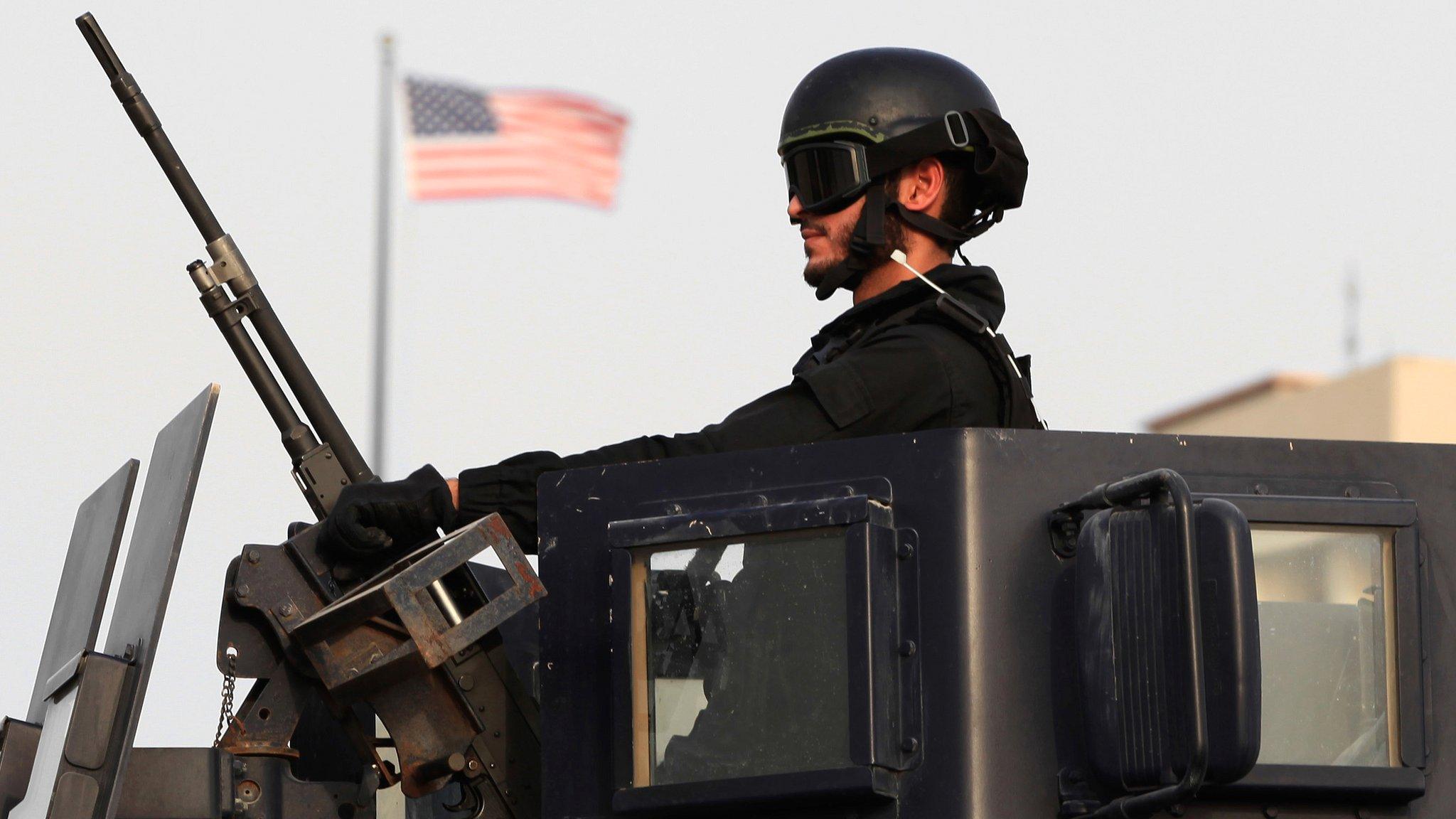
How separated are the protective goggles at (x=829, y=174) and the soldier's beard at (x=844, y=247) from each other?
0.05 metres

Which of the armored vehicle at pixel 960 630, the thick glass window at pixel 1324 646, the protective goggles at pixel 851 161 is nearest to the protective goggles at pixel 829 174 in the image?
the protective goggles at pixel 851 161

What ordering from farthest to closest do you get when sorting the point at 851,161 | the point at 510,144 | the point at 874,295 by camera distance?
the point at 510,144 < the point at 874,295 < the point at 851,161

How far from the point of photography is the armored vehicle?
9.76ft

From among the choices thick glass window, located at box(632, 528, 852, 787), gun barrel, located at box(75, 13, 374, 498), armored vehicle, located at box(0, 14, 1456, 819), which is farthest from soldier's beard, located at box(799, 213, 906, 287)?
thick glass window, located at box(632, 528, 852, 787)

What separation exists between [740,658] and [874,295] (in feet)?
4.71

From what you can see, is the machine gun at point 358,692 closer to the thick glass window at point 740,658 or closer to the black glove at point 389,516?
the black glove at point 389,516

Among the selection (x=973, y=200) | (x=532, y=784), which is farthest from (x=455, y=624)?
(x=973, y=200)

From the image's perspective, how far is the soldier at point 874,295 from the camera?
3785 mm

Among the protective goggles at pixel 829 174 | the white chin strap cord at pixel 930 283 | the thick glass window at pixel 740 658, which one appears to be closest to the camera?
the thick glass window at pixel 740 658

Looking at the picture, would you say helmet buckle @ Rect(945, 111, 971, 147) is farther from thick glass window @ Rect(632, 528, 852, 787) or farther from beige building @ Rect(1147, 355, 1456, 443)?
beige building @ Rect(1147, 355, 1456, 443)

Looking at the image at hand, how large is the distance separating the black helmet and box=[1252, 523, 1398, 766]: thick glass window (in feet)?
4.61

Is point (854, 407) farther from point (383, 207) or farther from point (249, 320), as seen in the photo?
point (383, 207)

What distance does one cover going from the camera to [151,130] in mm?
4695

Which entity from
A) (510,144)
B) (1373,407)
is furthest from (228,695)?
(1373,407)
